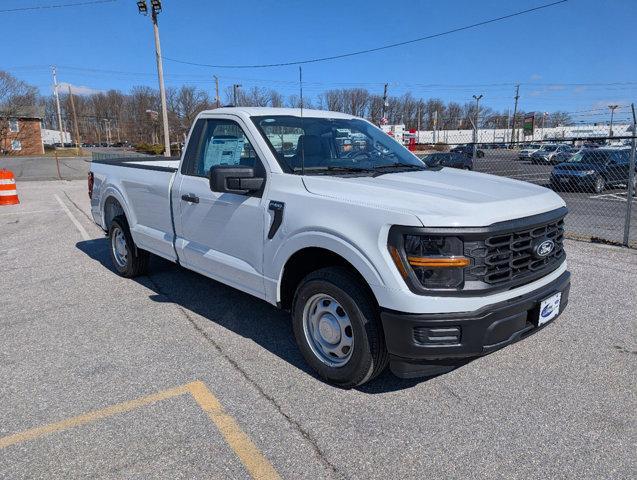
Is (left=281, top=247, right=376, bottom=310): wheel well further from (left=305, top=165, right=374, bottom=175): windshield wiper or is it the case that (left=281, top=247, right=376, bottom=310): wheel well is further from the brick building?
the brick building

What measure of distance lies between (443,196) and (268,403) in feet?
5.66

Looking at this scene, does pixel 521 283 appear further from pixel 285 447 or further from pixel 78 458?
pixel 78 458

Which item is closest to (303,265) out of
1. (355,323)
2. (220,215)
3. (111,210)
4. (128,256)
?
(355,323)

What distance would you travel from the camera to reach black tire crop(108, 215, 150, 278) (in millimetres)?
5621

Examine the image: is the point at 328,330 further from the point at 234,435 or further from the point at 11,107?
the point at 11,107

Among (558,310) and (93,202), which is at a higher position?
(93,202)

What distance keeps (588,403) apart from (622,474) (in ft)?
2.25

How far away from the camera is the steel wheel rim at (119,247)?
5782 millimetres

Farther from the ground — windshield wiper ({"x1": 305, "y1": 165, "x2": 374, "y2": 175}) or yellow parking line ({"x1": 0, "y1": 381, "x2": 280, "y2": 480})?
windshield wiper ({"x1": 305, "y1": 165, "x2": 374, "y2": 175})

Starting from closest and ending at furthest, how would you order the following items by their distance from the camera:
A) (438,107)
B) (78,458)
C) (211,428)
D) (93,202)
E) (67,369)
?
1. (78,458)
2. (211,428)
3. (67,369)
4. (93,202)
5. (438,107)

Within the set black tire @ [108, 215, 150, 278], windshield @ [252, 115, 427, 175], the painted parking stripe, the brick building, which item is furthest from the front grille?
the brick building

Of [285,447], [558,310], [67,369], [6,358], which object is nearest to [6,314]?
[6,358]

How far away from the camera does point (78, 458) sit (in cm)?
253

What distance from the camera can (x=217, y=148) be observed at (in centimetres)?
420
